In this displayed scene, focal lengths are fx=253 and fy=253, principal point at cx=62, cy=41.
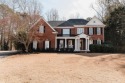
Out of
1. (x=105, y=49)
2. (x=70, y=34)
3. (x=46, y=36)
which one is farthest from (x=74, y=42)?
(x=105, y=49)

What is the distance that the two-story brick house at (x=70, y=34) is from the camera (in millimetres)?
47562

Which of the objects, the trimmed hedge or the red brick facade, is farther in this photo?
the red brick facade

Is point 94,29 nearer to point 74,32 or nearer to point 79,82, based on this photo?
point 74,32

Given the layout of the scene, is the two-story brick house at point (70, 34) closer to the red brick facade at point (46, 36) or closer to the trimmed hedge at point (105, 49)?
the red brick facade at point (46, 36)

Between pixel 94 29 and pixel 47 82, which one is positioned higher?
pixel 94 29

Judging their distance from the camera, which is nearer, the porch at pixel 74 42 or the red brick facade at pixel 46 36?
the red brick facade at pixel 46 36

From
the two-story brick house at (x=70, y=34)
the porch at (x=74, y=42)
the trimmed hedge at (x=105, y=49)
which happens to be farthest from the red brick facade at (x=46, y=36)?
the trimmed hedge at (x=105, y=49)

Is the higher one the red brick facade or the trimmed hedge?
the red brick facade

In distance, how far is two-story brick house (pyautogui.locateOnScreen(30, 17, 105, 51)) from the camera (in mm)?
47562

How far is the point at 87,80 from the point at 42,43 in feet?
103

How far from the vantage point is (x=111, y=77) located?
17.9m

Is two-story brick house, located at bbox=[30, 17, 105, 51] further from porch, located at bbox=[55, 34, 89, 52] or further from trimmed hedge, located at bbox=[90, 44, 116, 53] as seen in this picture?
trimmed hedge, located at bbox=[90, 44, 116, 53]

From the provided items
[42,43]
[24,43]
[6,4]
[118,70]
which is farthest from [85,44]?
[118,70]

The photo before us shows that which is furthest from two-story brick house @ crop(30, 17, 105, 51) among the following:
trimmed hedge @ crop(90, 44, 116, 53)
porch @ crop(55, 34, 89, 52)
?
trimmed hedge @ crop(90, 44, 116, 53)
